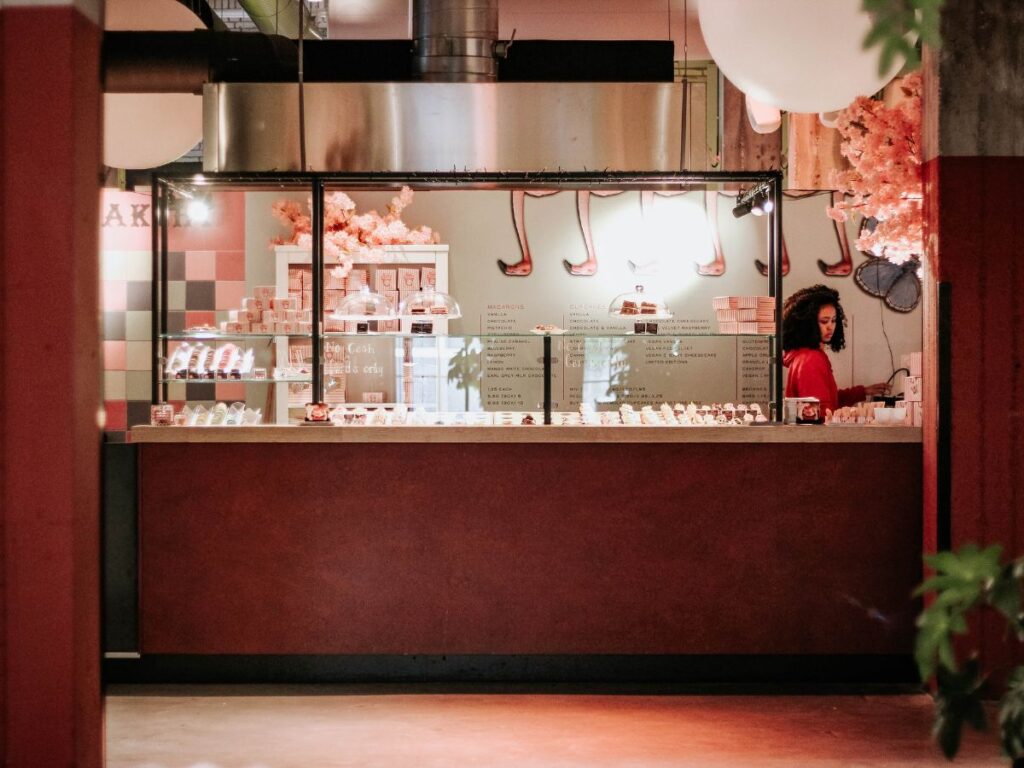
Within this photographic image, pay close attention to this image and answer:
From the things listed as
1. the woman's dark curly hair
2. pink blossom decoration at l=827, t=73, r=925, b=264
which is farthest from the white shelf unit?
pink blossom decoration at l=827, t=73, r=925, b=264

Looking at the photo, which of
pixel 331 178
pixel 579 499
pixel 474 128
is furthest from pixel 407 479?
pixel 474 128

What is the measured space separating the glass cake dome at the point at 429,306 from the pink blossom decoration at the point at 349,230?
4.05 ft

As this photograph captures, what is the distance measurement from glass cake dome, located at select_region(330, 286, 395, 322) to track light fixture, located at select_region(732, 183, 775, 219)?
1848 mm

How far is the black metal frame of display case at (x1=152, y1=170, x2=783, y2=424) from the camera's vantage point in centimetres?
459

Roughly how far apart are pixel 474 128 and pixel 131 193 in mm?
3546

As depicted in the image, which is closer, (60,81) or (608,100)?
(60,81)

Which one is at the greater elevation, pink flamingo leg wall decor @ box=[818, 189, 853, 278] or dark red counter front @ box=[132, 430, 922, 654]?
pink flamingo leg wall decor @ box=[818, 189, 853, 278]

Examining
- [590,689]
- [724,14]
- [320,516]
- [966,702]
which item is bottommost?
[590,689]

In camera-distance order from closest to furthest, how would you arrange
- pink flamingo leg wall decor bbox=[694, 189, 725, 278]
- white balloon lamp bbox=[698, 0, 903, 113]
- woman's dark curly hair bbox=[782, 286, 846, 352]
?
white balloon lamp bbox=[698, 0, 903, 113]
woman's dark curly hair bbox=[782, 286, 846, 352]
pink flamingo leg wall decor bbox=[694, 189, 725, 278]

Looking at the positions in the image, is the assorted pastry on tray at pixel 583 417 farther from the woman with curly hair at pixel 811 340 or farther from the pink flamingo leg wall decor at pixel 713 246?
the pink flamingo leg wall decor at pixel 713 246

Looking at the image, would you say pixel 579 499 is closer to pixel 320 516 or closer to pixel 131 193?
pixel 320 516

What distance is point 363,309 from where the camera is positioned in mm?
4953

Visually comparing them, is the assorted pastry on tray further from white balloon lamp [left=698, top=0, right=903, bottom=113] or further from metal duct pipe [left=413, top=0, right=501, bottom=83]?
white balloon lamp [left=698, top=0, right=903, bottom=113]

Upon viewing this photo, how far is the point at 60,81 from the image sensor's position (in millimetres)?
2535
